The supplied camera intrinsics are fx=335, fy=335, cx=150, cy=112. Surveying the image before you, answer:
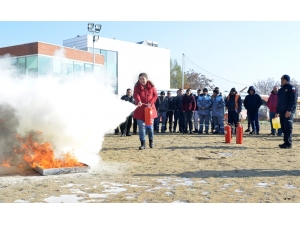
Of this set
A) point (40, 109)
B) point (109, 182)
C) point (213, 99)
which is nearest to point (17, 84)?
point (40, 109)

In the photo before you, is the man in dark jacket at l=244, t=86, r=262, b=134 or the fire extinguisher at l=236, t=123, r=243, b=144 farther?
the man in dark jacket at l=244, t=86, r=262, b=134

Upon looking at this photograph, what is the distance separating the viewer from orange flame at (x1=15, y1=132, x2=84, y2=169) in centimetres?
679

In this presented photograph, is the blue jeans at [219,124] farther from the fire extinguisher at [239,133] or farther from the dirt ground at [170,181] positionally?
the dirt ground at [170,181]

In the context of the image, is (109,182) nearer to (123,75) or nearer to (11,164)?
(11,164)

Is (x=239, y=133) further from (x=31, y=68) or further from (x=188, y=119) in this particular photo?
(x=31, y=68)

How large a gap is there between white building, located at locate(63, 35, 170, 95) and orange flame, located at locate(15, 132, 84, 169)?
118ft

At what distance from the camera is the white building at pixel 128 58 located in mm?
45250

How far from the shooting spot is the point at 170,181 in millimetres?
5852

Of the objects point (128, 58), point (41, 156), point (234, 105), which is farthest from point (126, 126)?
point (128, 58)

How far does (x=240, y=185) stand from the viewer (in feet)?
18.2

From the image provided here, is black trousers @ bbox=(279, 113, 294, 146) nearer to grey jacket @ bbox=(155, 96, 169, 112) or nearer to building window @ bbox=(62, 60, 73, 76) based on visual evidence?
building window @ bbox=(62, 60, 73, 76)

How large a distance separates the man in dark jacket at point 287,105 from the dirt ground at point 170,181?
1.36m

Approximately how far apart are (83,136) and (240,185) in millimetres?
3469

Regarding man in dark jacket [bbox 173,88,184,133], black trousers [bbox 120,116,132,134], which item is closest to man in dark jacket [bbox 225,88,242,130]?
man in dark jacket [bbox 173,88,184,133]
